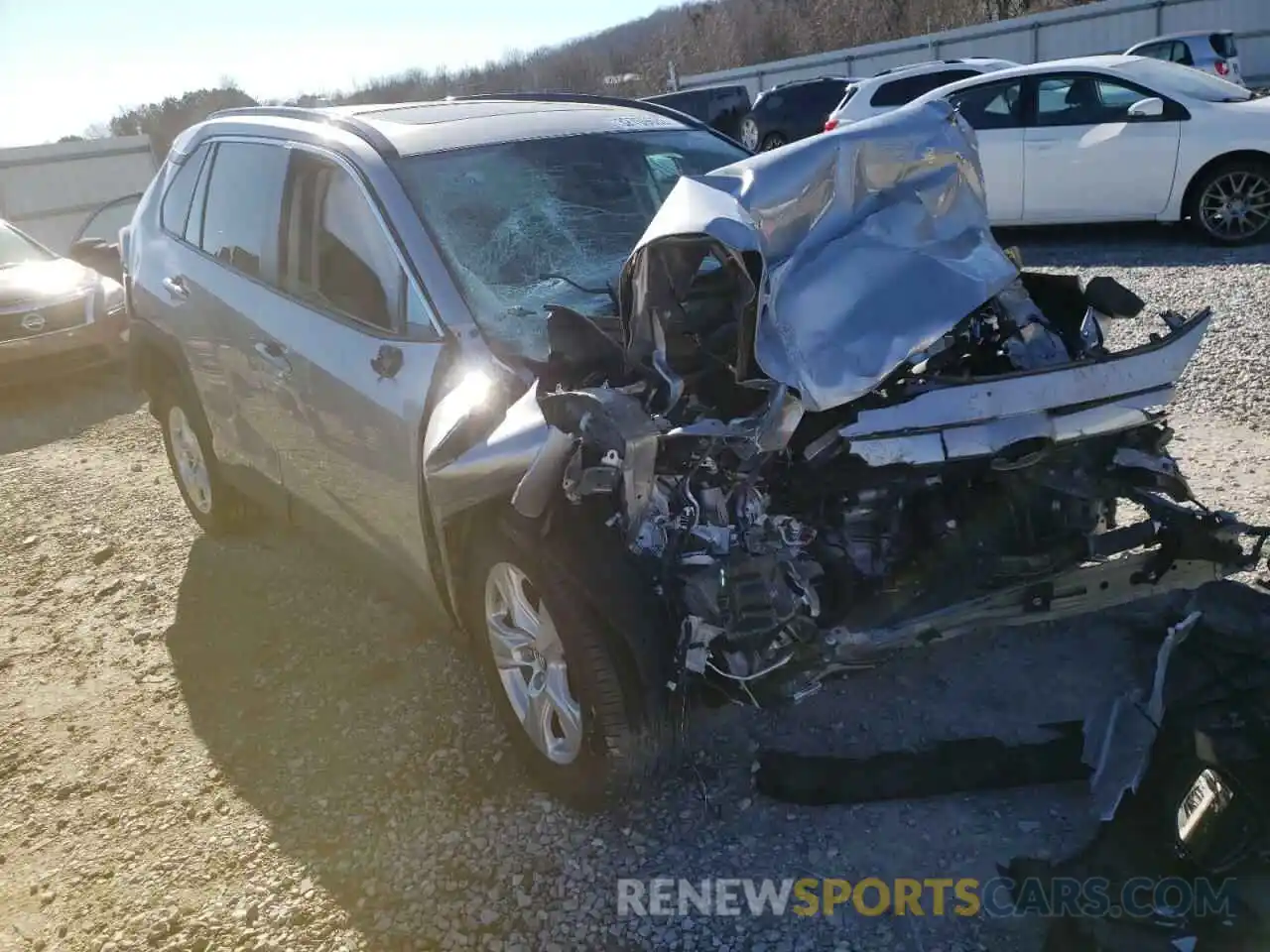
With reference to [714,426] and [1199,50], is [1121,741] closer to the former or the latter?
[714,426]

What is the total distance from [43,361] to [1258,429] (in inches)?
352

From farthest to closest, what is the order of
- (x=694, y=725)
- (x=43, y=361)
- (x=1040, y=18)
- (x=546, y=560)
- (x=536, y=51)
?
(x=536, y=51) < (x=1040, y=18) < (x=43, y=361) < (x=694, y=725) < (x=546, y=560)

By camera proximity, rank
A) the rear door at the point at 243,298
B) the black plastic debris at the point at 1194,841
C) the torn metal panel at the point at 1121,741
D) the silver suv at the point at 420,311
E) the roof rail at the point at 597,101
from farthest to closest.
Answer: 1. the roof rail at the point at 597,101
2. the rear door at the point at 243,298
3. the silver suv at the point at 420,311
4. the torn metal panel at the point at 1121,741
5. the black plastic debris at the point at 1194,841

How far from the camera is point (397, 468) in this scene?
3279mm

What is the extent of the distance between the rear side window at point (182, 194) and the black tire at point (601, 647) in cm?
299

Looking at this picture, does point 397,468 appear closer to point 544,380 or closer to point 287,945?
point 544,380

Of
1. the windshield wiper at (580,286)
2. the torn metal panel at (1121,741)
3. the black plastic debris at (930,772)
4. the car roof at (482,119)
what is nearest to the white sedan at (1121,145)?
the car roof at (482,119)

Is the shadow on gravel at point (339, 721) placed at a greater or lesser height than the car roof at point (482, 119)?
lesser

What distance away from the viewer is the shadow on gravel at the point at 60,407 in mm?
8102

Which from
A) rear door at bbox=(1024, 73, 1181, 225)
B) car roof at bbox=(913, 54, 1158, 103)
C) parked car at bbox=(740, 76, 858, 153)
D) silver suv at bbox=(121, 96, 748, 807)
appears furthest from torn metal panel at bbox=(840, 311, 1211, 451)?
parked car at bbox=(740, 76, 858, 153)

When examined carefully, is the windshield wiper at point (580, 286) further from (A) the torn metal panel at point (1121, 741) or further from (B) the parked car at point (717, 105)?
(B) the parked car at point (717, 105)

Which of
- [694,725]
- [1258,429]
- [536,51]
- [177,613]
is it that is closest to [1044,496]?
[694,725]

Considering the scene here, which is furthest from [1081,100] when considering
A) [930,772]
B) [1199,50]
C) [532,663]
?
[1199,50]

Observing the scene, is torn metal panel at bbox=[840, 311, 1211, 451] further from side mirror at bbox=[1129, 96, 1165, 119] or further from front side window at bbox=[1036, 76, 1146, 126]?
front side window at bbox=[1036, 76, 1146, 126]
